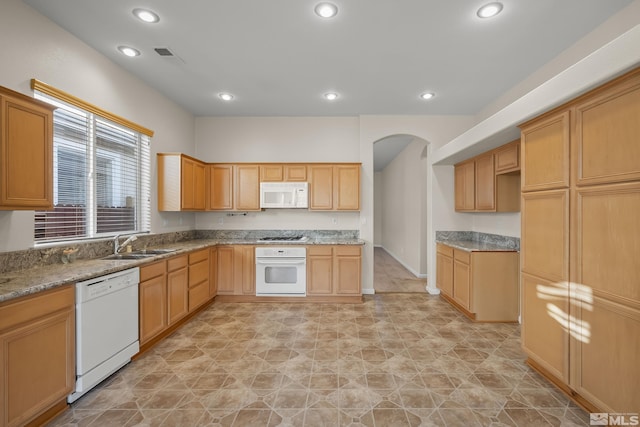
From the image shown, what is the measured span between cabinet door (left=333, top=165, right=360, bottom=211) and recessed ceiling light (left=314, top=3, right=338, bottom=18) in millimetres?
2432

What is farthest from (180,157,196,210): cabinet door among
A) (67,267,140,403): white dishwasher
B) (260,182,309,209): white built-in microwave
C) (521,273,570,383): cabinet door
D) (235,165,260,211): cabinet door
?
(521,273,570,383): cabinet door

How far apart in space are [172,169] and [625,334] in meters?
4.72

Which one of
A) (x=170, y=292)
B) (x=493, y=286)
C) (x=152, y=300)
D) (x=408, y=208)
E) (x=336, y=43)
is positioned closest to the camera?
(x=336, y=43)

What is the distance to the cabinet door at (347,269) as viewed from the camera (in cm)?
430

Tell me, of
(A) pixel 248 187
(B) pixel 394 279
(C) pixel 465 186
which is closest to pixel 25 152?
(A) pixel 248 187

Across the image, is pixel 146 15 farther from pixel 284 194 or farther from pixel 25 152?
pixel 284 194

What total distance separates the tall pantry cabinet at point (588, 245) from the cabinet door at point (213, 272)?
154 inches

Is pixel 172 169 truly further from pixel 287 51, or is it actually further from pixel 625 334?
pixel 625 334

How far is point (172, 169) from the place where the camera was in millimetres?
3895

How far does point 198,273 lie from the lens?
148 inches

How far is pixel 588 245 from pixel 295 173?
363 centimetres

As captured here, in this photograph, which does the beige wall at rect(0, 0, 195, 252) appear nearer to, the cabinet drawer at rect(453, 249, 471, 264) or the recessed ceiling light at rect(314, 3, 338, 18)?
the recessed ceiling light at rect(314, 3, 338, 18)

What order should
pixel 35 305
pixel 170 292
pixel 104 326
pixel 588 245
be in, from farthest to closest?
pixel 170 292 < pixel 104 326 < pixel 588 245 < pixel 35 305

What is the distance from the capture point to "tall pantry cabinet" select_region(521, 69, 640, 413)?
1.64 meters
